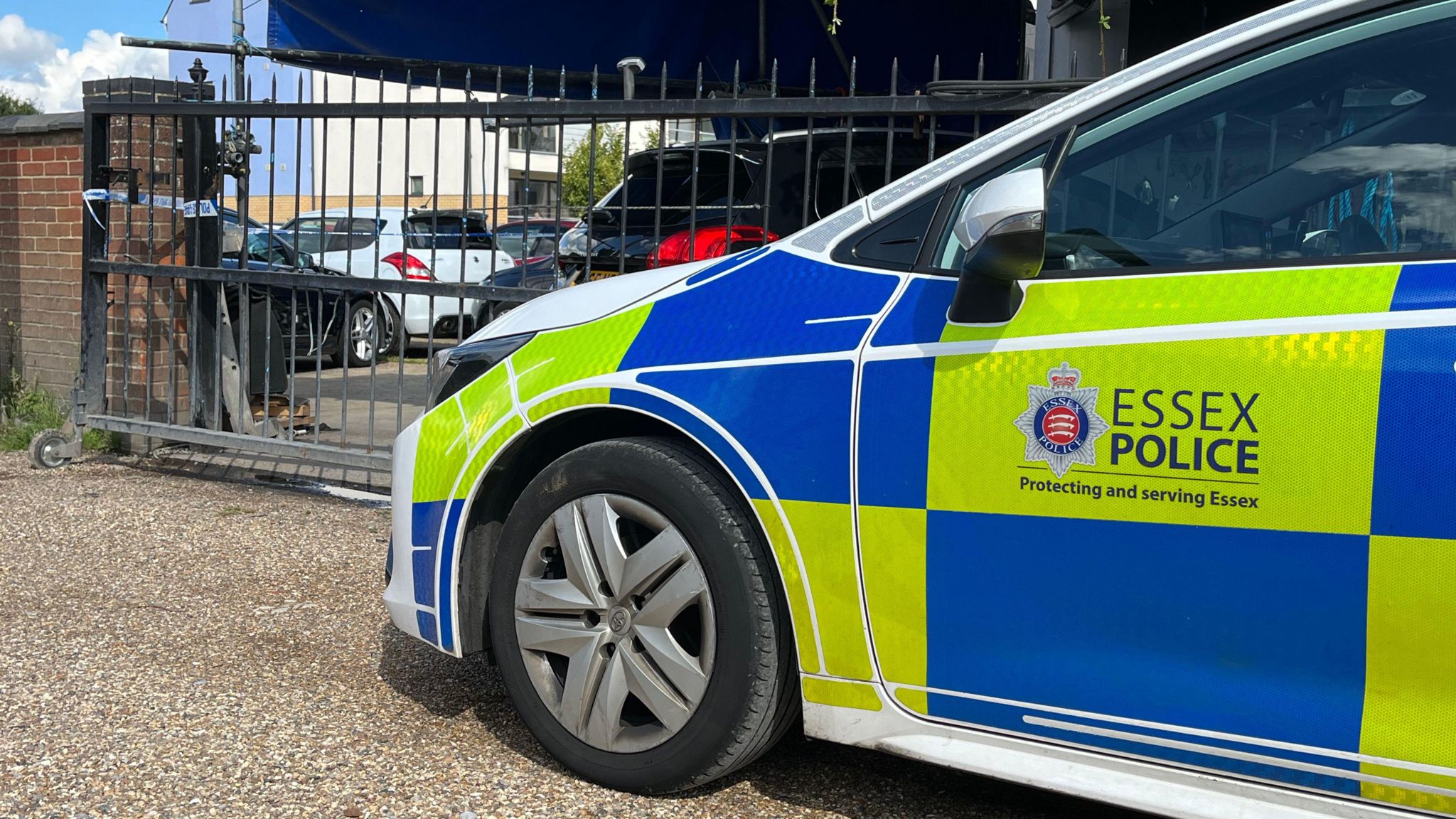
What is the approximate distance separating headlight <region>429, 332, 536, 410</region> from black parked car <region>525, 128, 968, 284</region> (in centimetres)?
208

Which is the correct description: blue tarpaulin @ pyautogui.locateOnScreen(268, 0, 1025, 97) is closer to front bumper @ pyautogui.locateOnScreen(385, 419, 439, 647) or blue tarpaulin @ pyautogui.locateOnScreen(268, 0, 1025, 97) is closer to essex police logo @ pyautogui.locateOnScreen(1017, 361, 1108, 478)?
→ front bumper @ pyautogui.locateOnScreen(385, 419, 439, 647)

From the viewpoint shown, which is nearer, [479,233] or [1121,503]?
[1121,503]

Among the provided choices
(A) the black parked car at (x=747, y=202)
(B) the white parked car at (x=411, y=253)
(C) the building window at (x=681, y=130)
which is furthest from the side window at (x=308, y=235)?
(A) the black parked car at (x=747, y=202)

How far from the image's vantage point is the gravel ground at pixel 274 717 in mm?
3057

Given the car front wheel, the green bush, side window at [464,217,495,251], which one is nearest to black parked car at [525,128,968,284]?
side window at [464,217,495,251]

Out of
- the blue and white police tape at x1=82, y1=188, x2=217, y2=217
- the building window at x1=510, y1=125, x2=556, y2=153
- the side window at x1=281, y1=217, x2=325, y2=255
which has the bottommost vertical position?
the blue and white police tape at x1=82, y1=188, x2=217, y2=217

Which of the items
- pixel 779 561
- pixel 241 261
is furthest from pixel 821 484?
pixel 241 261

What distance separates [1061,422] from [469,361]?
158cm

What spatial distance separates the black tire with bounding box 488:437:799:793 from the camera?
111 inches

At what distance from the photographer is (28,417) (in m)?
7.95

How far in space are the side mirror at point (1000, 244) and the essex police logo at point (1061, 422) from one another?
7.0 inches

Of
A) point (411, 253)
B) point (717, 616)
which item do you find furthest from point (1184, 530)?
point (411, 253)

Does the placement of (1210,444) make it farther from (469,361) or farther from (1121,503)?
(469,361)

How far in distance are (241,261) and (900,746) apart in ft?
17.0
